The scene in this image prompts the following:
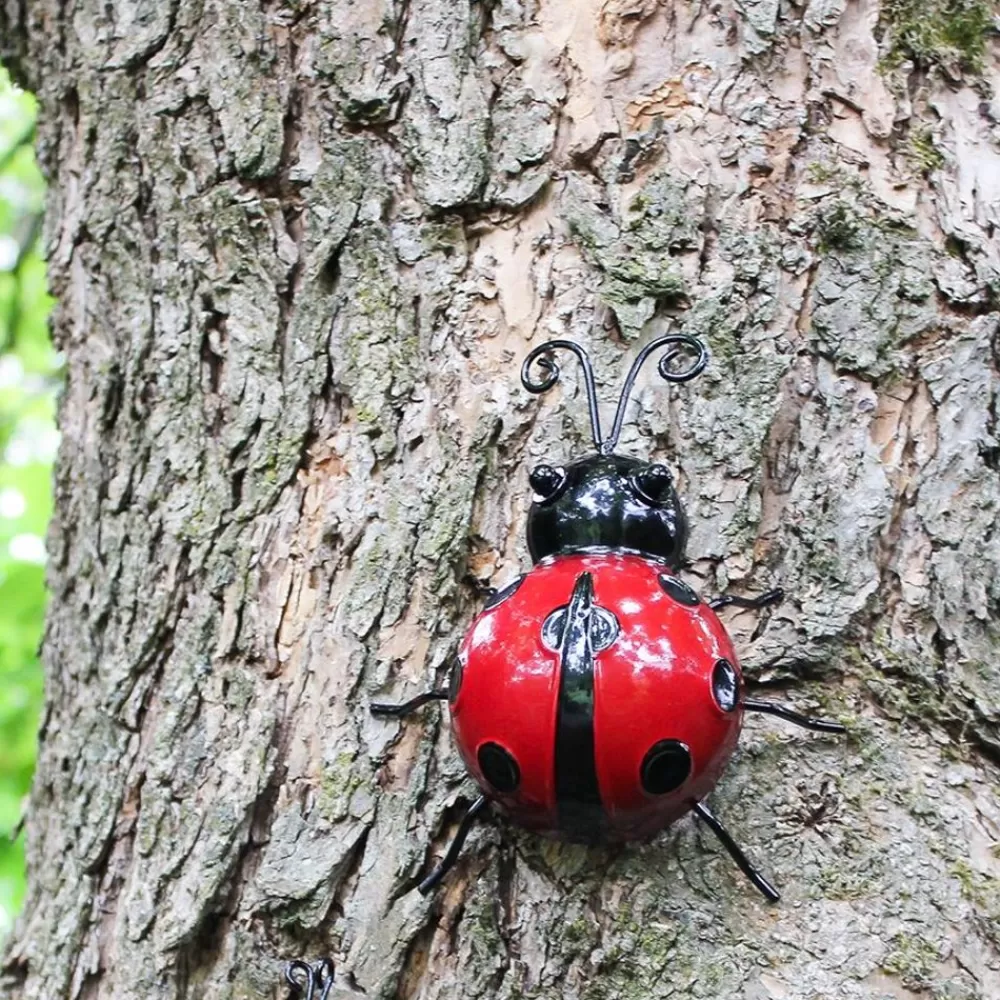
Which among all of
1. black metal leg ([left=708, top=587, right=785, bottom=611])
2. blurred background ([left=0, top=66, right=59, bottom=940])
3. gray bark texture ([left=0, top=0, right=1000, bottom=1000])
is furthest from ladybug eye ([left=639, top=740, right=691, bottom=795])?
blurred background ([left=0, top=66, right=59, bottom=940])

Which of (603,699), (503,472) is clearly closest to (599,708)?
(603,699)

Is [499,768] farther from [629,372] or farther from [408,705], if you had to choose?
[629,372]

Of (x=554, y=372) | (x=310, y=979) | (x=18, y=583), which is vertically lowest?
(x=18, y=583)

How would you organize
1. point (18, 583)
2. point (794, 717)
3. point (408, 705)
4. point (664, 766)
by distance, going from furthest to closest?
point (18, 583), point (408, 705), point (794, 717), point (664, 766)

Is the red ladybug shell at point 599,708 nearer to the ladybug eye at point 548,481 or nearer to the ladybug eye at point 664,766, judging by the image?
the ladybug eye at point 664,766

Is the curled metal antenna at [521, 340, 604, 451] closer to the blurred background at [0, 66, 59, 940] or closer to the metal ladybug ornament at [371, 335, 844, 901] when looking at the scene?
the metal ladybug ornament at [371, 335, 844, 901]

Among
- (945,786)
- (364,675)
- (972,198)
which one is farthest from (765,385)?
(364,675)
